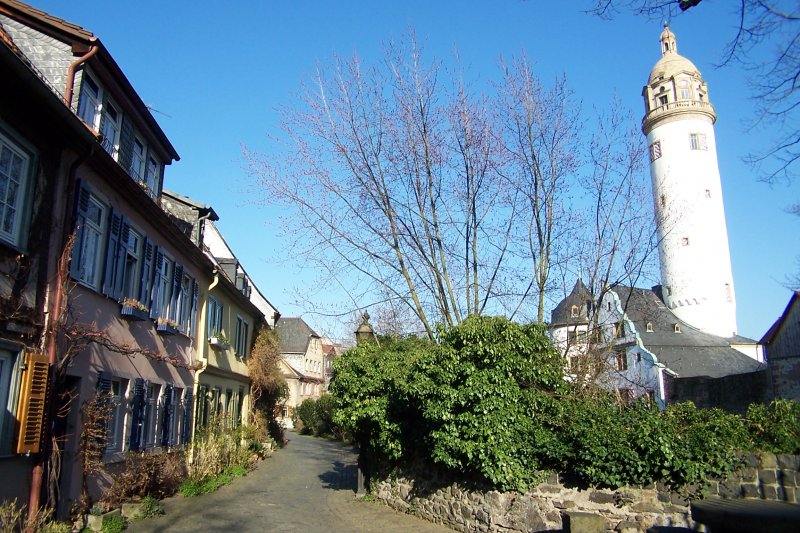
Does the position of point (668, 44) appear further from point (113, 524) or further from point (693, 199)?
point (113, 524)

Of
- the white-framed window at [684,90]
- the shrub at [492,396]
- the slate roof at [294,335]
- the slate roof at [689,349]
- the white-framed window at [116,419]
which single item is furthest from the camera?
the slate roof at [294,335]

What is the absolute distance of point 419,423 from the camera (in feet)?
40.3

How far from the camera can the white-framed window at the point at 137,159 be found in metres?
13.6

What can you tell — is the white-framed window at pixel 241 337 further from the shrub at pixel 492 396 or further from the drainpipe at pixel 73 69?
the shrub at pixel 492 396

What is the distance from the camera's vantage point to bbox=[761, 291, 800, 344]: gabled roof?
2691cm

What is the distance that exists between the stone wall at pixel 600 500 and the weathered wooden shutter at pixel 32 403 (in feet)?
21.6

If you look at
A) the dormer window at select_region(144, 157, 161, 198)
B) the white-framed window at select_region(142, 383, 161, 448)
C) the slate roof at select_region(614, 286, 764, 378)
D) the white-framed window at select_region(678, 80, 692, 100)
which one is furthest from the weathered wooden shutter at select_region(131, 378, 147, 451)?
the white-framed window at select_region(678, 80, 692, 100)

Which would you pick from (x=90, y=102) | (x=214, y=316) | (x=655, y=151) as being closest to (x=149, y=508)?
(x=90, y=102)

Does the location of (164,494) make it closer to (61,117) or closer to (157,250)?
(157,250)

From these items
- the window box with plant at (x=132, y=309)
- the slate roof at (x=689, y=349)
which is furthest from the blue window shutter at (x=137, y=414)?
the slate roof at (x=689, y=349)

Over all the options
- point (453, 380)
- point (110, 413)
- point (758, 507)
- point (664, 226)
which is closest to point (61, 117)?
point (110, 413)

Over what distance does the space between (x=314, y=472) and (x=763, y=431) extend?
571 inches

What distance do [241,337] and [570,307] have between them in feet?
41.5

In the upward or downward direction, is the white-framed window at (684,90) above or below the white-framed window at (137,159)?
above
